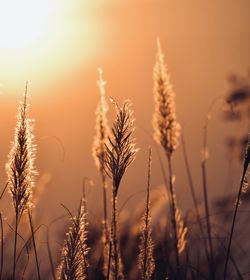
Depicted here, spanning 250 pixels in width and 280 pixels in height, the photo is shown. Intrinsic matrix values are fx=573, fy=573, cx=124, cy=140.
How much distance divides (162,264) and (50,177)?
116 cm

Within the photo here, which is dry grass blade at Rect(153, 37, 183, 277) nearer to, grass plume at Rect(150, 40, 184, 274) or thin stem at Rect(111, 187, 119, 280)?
grass plume at Rect(150, 40, 184, 274)

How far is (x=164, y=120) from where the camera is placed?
3975 millimetres

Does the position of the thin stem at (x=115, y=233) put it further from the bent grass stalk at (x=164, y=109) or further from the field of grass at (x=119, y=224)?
the bent grass stalk at (x=164, y=109)

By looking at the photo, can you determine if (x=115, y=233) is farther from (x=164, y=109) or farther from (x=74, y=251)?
(x=164, y=109)

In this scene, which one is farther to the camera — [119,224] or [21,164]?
[119,224]

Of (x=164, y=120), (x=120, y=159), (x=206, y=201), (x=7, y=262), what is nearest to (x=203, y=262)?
(x=206, y=201)

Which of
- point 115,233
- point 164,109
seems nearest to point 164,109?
point 164,109

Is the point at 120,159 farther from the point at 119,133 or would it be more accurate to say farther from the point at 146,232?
the point at 146,232

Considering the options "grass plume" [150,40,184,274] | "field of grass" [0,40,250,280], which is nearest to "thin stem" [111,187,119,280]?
"field of grass" [0,40,250,280]

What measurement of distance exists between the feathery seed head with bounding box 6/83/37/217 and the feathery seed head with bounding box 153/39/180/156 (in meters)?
1.52

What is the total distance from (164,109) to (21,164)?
1611 millimetres

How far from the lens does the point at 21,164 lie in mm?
2561

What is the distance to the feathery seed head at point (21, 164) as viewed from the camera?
256cm

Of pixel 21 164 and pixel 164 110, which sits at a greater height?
pixel 164 110
